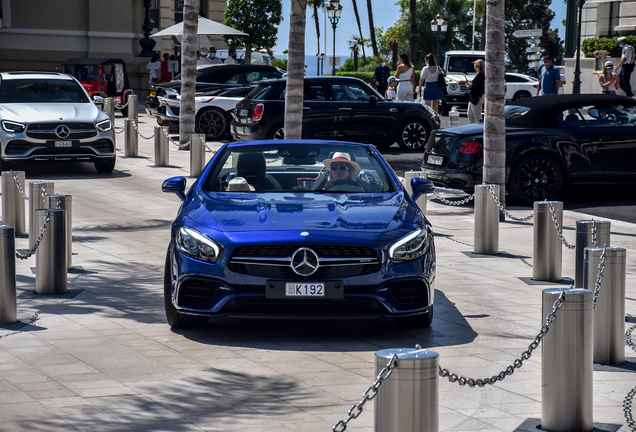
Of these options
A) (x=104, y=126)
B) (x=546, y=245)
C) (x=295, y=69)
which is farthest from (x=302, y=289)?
(x=104, y=126)

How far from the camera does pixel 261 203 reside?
714 centimetres

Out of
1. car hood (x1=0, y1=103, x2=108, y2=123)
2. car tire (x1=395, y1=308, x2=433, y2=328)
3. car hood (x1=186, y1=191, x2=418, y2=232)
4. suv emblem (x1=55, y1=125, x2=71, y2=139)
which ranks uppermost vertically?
car hood (x1=0, y1=103, x2=108, y2=123)

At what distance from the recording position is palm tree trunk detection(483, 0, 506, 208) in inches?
487

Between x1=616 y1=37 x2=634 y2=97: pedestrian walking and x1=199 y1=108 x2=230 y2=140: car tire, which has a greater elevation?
x1=616 y1=37 x2=634 y2=97: pedestrian walking

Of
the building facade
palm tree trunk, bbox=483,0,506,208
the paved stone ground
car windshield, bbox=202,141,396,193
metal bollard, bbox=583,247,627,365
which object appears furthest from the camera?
the building facade

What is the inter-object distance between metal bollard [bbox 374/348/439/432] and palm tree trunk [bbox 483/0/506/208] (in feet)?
28.5

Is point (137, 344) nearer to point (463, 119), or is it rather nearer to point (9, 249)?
point (9, 249)

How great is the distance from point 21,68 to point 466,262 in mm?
33373

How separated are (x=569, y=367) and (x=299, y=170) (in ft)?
12.9

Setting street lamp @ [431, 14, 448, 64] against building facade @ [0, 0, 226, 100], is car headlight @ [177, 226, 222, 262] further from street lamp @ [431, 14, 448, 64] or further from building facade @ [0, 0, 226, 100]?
street lamp @ [431, 14, 448, 64]

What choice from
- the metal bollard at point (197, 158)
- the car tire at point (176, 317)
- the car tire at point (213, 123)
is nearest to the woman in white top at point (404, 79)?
the car tire at point (213, 123)

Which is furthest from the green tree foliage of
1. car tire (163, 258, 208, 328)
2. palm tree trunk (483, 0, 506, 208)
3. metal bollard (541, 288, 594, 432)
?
metal bollard (541, 288, 594, 432)

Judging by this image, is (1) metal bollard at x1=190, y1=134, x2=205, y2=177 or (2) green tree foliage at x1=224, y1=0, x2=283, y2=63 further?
(2) green tree foliage at x1=224, y1=0, x2=283, y2=63

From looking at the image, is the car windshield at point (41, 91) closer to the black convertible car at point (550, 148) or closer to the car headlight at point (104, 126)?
the car headlight at point (104, 126)
